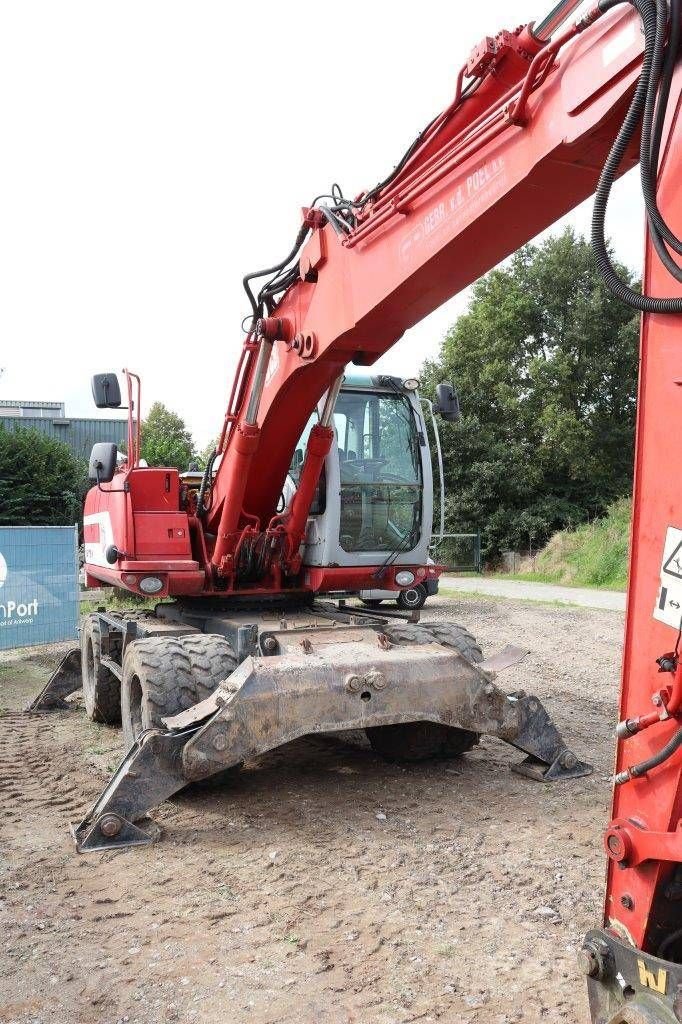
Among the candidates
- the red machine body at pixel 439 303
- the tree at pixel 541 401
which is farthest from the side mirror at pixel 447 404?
the tree at pixel 541 401

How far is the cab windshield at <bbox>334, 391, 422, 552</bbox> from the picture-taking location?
20.2ft

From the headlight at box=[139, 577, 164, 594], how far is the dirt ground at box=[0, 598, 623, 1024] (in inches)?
47.7

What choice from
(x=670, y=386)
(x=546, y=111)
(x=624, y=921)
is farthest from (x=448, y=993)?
(x=546, y=111)

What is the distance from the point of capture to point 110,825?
4.34 metres

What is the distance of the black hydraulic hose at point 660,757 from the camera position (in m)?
2.30

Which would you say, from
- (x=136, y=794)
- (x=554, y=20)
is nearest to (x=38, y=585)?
(x=136, y=794)

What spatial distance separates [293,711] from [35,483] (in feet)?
63.3

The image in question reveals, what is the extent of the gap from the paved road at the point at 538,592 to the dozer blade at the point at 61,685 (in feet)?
31.2

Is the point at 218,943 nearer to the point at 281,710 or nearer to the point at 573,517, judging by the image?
the point at 281,710

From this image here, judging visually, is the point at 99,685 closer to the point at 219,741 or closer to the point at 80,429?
the point at 219,741

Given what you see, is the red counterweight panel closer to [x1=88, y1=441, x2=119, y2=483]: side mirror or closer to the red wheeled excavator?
the red wheeled excavator

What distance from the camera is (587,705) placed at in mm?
7598

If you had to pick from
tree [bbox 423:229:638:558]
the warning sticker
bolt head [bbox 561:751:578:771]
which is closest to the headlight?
bolt head [bbox 561:751:578:771]

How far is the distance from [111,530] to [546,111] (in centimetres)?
435
